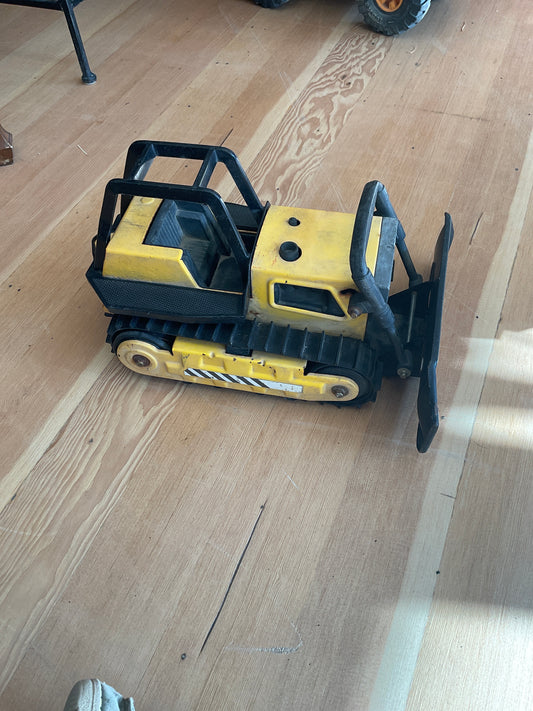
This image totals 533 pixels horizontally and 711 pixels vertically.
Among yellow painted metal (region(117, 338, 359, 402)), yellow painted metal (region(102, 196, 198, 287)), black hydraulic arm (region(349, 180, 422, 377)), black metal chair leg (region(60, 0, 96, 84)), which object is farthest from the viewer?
black metal chair leg (region(60, 0, 96, 84))

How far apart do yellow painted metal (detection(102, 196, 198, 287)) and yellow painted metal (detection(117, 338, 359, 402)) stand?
0.22 metres

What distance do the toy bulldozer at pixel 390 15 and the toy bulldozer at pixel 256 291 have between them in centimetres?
188

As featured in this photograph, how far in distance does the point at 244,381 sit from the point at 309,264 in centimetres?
44

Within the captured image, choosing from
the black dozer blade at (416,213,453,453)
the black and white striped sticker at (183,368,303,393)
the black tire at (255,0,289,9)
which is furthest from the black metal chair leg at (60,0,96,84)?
the black dozer blade at (416,213,453,453)

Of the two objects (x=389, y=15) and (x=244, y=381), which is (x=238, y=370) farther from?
(x=389, y=15)

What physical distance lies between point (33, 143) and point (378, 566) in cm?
243

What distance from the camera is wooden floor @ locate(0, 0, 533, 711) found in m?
1.44

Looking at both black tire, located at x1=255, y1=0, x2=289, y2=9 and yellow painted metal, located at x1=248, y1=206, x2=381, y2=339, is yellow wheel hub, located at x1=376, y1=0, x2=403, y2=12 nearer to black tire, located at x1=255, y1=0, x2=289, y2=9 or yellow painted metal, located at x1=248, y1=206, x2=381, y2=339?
black tire, located at x1=255, y1=0, x2=289, y2=9

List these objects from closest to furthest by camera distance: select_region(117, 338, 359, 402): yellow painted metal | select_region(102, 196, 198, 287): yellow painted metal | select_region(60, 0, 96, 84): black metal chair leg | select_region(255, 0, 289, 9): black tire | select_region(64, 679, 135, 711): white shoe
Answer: select_region(64, 679, 135, 711): white shoe
select_region(102, 196, 198, 287): yellow painted metal
select_region(117, 338, 359, 402): yellow painted metal
select_region(60, 0, 96, 84): black metal chair leg
select_region(255, 0, 289, 9): black tire

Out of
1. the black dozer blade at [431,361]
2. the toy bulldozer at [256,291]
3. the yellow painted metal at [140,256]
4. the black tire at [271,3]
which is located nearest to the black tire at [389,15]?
the black tire at [271,3]

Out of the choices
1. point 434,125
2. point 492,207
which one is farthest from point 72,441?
point 434,125

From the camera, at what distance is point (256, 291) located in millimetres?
1575

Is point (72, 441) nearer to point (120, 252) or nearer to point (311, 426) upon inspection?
point (120, 252)

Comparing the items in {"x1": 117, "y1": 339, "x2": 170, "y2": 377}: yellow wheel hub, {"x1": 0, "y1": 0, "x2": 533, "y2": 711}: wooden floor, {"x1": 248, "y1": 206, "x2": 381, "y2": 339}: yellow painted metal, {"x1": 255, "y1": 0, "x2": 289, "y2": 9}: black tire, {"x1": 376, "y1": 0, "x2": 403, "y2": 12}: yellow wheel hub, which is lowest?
{"x1": 0, "y1": 0, "x2": 533, "y2": 711}: wooden floor
